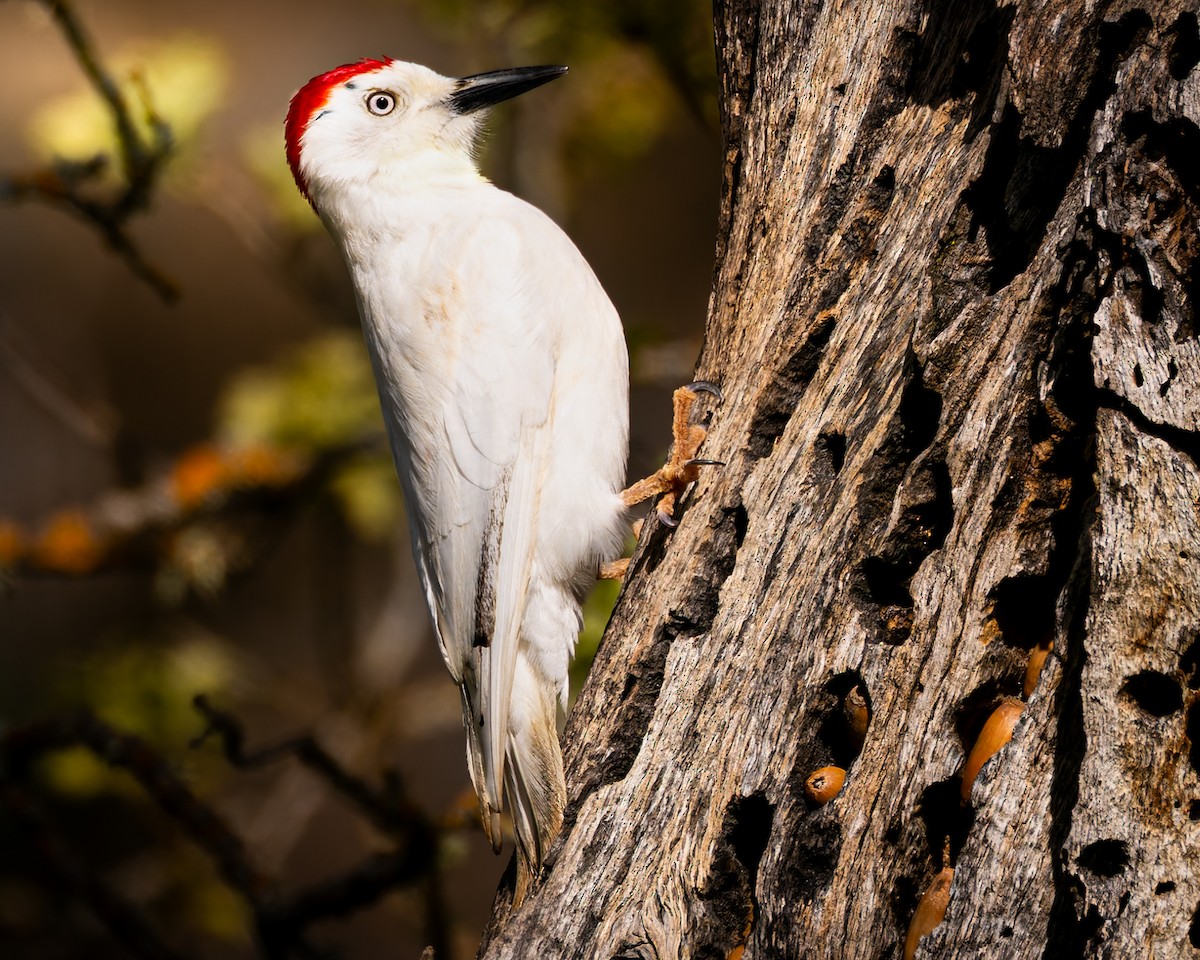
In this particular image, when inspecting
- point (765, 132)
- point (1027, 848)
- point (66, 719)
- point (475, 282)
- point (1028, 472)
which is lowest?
point (66, 719)

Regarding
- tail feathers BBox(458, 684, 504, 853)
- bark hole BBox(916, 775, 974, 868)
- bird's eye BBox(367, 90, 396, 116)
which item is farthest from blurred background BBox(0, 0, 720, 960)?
bark hole BBox(916, 775, 974, 868)

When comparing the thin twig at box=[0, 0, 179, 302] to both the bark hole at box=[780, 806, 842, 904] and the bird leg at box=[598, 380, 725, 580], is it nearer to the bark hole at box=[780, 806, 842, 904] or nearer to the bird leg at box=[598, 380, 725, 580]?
the bird leg at box=[598, 380, 725, 580]

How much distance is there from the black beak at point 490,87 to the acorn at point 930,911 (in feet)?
8.84

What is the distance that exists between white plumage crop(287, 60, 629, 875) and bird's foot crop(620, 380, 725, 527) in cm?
30

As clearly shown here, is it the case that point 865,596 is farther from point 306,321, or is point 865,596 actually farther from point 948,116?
point 306,321

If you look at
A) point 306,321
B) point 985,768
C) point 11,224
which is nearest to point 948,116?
point 985,768

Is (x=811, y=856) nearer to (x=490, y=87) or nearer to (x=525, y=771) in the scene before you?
(x=525, y=771)

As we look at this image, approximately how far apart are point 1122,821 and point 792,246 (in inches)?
53.8

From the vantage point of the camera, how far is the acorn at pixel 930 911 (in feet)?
6.55

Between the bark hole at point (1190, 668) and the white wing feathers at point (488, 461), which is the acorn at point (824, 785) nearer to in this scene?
the bark hole at point (1190, 668)

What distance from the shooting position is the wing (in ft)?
10.1

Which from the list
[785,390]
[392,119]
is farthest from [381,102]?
[785,390]

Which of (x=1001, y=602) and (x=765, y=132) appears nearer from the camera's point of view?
(x=1001, y=602)

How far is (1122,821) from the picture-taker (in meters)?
1.86
